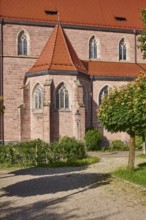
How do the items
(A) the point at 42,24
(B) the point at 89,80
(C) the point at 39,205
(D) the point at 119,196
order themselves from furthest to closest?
(A) the point at 42,24 < (B) the point at 89,80 < (D) the point at 119,196 < (C) the point at 39,205

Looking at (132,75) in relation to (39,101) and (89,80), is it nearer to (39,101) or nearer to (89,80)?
(89,80)

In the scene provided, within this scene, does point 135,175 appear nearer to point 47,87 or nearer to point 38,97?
point 47,87

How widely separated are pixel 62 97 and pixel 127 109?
14.8 m

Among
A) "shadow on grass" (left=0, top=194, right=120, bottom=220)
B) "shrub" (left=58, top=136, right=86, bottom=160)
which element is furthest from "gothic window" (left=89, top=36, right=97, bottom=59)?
"shadow on grass" (left=0, top=194, right=120, bottom=220)

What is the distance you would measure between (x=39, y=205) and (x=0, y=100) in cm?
330

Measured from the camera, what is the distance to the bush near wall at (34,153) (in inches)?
723

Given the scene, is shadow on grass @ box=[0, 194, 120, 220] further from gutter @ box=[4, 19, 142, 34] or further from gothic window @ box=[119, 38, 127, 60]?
gothic window @ box=[119, 38, 127, 60]

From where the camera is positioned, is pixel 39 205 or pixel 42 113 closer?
pixel 39 205

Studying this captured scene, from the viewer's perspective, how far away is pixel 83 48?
34.8 m

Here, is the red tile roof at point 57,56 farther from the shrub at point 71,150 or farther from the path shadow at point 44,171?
the path shadow at point 44,171

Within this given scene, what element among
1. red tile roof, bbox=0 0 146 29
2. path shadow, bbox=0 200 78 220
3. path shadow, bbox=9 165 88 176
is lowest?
path shadow, bbox=0 200 78 220

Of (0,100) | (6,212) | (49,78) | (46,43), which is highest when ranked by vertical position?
(46,43)

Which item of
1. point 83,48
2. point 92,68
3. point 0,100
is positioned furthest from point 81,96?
point 0,100

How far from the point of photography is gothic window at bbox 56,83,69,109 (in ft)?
92.7
